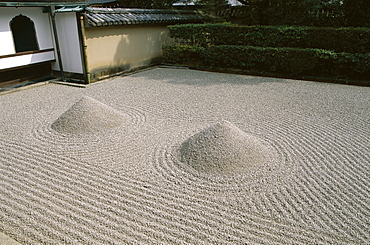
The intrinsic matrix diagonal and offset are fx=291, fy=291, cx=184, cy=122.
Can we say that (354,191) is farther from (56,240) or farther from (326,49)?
(326,49)

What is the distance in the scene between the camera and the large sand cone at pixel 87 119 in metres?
6.17

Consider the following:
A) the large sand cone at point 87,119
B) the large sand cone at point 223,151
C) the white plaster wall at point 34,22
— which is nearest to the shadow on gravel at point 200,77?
the white plaster wall at point 34,22

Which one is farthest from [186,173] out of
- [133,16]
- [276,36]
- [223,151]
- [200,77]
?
[133,16]

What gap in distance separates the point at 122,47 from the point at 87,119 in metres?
6.49

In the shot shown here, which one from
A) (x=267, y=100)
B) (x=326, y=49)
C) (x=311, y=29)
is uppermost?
(x=311, y=29)

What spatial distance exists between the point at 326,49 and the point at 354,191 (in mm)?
8332

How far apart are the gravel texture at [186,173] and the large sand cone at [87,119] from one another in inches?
0.9

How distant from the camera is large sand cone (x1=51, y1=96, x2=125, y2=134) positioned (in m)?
6.17

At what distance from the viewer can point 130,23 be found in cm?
1170

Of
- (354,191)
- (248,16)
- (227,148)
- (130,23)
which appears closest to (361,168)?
(354,191)

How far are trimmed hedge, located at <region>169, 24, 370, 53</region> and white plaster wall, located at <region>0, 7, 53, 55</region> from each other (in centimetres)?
544

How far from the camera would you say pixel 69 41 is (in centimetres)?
1052

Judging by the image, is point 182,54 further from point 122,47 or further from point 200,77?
point 122,47

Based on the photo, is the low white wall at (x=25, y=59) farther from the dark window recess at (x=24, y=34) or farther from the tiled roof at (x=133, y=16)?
the tiled roof at (x=133, y=16)
